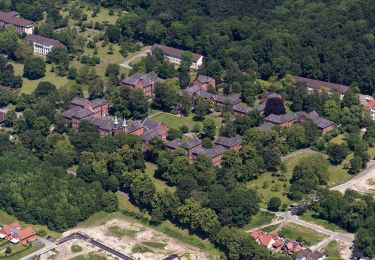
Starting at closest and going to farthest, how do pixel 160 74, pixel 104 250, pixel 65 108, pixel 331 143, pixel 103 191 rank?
pixel 104 250 < pixel 103 191 < pixel 331 143 < pixel 65 108 < pixel 160 74

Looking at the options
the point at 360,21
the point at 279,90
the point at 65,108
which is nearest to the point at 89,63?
the point at 65,108

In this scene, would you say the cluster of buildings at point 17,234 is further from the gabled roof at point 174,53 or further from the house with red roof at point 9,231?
the gabled roof at point 174,53

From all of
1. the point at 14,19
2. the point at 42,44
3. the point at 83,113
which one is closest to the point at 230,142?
the point at 83,113

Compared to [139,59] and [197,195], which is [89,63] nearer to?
[139,59]

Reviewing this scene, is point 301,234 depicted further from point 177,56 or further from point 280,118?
point 177,56

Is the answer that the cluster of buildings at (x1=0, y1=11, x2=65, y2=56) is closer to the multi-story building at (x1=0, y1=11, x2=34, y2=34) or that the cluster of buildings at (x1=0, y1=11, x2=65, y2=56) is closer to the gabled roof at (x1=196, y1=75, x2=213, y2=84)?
the multi-story building at (x1=0, y1=11, x2=34, y2=34)
